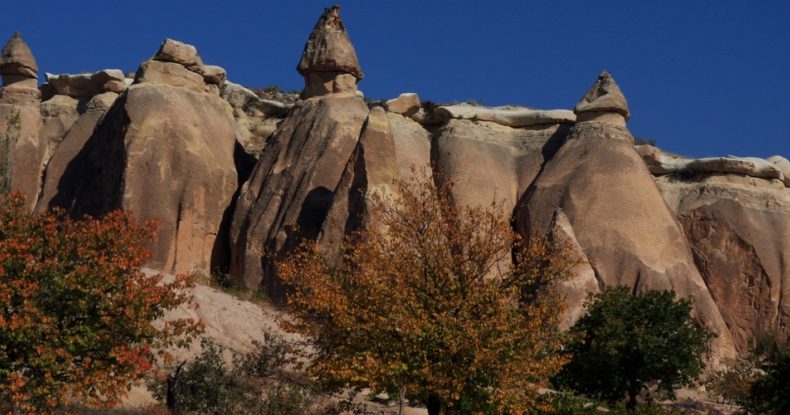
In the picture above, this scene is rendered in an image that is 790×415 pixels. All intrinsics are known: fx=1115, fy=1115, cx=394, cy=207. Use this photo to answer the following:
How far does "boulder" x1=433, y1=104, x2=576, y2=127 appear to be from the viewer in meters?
37.4

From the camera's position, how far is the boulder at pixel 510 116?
123 ft

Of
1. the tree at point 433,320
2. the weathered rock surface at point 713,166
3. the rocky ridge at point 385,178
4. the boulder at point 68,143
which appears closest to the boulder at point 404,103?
the rocky ridge at point 385,178

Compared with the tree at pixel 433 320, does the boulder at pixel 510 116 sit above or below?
above

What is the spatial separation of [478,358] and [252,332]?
12546mm

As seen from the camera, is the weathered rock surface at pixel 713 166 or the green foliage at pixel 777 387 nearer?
the green foliage at pixel 777 387

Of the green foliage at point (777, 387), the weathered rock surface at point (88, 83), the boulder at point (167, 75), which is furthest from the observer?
the weathered rock surface at point (88, 83)

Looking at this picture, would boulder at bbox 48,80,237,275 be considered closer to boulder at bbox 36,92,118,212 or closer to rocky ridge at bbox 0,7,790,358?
rocky ridge at bbox 0,7,790,358

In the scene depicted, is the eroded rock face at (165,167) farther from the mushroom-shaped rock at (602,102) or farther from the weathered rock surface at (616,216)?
the mushroom-shaped rock at (602,102)

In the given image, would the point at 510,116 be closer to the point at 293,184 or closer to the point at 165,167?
the point at 293,184

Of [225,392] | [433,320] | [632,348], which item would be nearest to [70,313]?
[433,320]

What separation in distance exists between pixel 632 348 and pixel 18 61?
93.9ft

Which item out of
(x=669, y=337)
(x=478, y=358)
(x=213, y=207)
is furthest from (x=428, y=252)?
(x=213, y=207)

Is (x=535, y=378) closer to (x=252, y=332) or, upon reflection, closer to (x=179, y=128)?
(x=252, y=332)

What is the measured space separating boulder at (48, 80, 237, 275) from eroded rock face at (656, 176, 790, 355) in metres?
15.1
